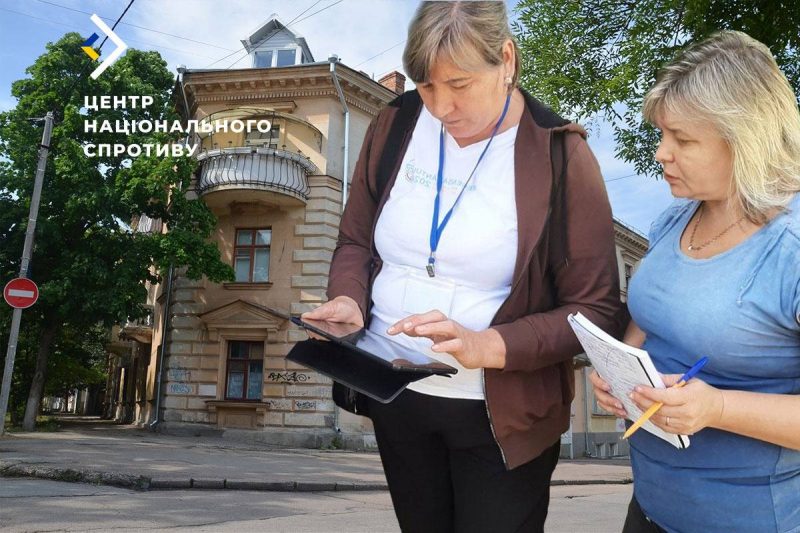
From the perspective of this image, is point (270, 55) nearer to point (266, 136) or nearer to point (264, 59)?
point (264, 59)

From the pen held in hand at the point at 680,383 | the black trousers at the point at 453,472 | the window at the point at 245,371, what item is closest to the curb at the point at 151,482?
the black trousers at the point at 453,472

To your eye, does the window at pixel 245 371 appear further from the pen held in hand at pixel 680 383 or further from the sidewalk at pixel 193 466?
the pen held in hand at pixel 680 383

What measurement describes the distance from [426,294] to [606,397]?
510 mm

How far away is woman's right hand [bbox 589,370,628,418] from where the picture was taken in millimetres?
1671

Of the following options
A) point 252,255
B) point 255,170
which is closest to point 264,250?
point 252,255

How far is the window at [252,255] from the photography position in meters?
19.2

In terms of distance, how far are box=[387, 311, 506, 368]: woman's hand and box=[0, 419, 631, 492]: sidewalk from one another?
7.40m

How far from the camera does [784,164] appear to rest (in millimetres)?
1545

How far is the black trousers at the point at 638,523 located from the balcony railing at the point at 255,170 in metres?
17.0

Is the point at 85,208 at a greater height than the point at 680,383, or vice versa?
the point at 85,208

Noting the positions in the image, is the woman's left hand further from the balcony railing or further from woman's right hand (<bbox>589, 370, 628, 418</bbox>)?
the balcony railing

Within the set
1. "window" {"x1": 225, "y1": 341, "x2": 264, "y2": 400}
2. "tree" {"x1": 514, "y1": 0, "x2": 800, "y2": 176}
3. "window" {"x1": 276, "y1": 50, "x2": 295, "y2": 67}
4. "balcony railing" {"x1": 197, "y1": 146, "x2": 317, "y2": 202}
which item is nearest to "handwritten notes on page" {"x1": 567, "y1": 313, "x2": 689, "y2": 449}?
"tree" {"x1": 514, "y1": 0, "x2": 800, "y2": 176}

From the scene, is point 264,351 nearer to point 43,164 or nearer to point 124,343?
point 43,164

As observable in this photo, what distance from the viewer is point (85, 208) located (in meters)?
18.0
